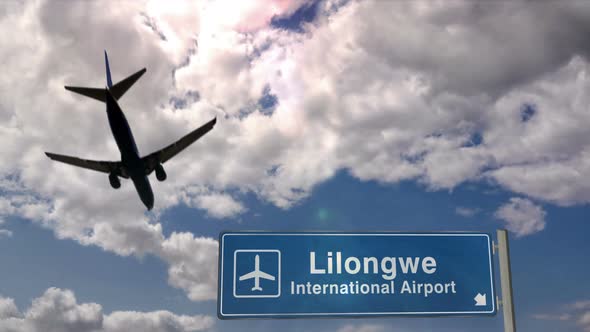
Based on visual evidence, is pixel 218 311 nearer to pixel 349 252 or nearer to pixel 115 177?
pixel 349 252

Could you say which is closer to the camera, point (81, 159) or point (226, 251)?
point (226, 251)

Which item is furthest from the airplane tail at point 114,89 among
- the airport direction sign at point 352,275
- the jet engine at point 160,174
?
the airport direction sign at point 352,275

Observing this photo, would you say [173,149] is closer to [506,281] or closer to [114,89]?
[114,89]

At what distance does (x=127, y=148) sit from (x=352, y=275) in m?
32.1

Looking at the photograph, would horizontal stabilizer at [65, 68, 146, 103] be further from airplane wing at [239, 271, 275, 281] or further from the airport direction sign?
airplane wing at [239, 271, 275, 281]

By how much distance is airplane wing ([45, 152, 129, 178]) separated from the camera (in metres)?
43.2

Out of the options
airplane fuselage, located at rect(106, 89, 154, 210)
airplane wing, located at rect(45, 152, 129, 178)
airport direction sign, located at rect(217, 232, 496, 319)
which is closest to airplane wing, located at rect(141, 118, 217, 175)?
airplane fuselage, located at rect(106, 89, 154, 210)

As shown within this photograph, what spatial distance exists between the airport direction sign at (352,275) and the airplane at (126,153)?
27.5 m

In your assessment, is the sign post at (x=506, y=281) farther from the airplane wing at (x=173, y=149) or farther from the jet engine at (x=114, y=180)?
the jet engine at (x=114, y=180)

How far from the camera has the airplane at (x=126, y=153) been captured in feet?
127

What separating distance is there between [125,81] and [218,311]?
3549 cm

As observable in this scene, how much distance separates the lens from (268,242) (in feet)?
37.0

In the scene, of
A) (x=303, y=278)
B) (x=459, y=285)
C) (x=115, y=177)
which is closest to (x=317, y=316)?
(x=303, y=278)

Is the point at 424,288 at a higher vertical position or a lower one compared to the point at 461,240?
lower
